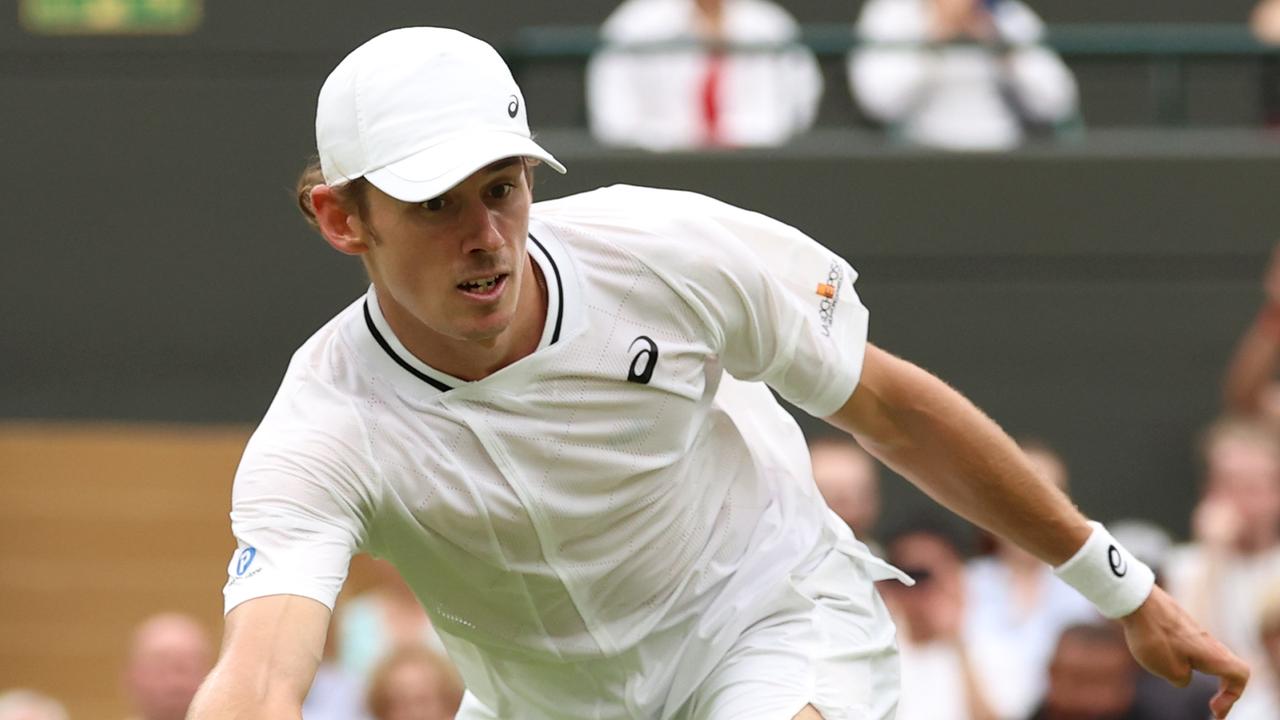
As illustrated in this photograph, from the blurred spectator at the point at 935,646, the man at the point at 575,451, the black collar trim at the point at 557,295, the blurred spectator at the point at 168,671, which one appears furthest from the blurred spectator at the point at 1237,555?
the black collar trim at the point at 557,295

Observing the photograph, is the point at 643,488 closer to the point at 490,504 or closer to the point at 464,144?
the point at 490,504

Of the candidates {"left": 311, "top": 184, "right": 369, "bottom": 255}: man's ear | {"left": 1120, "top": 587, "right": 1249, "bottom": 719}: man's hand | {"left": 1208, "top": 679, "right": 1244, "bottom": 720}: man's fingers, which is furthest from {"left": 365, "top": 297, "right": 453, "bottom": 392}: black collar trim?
{"left": 1208, "top": 679, "right": 1244, "bottom": 720}: man's fingers

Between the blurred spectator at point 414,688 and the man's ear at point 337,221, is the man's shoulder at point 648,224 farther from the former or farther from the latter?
the blurred spectator at point 414,688

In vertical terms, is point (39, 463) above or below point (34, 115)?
below

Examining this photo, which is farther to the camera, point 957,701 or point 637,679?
point 957,701

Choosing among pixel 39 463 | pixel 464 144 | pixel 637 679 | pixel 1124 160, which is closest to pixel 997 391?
pixel 1124 160

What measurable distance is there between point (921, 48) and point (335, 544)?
507cm

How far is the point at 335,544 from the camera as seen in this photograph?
121 inches

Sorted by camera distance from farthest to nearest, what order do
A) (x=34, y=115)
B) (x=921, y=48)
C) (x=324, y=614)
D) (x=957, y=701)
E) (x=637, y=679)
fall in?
1. (x=34, y=115)
2. (x=921, y=48)
3. (x=957, y=701)
4. (x=637, y=679)
5. (x=324, y=614)

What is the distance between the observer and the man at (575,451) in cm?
309

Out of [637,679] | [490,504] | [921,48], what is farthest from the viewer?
[921,48]

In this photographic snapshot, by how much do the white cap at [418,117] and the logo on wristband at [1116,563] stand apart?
4.16 feet

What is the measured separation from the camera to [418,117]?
3082 mm

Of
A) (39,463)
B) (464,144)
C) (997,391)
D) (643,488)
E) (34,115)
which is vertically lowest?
(39,463)
